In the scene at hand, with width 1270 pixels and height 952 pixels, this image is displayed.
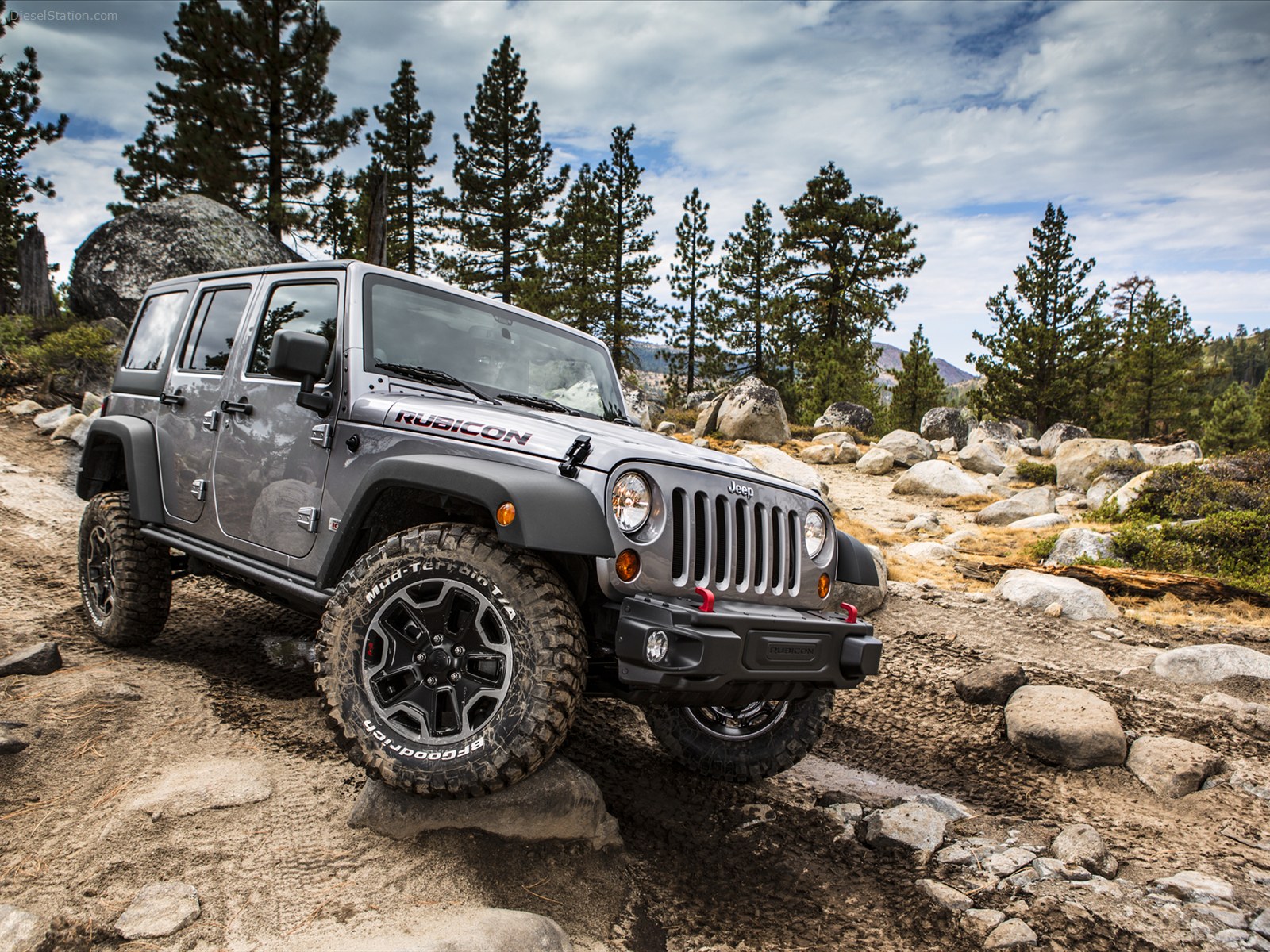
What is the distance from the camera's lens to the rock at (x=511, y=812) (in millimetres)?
2893

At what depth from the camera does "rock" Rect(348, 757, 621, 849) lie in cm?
289

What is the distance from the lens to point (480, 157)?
96.8ft

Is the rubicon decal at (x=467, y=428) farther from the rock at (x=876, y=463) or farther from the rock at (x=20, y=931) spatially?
the rock at (x=876, y=463)

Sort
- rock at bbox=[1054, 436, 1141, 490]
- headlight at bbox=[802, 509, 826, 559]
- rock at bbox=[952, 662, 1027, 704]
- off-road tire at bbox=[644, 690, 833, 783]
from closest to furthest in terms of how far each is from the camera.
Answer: headlight at bbox=[802, 509, 826, 559]
off-road tire at bbox=[644, 690, 833, 783]
rock at bbox=[952, 662, 1027, 704]
rock at bbox=[1054, 436, 1141, 490]

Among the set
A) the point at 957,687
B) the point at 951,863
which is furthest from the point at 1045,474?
the point at 951,863

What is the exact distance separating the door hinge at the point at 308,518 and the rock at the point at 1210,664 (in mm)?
5664

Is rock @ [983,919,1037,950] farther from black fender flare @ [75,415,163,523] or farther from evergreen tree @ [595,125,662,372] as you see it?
evergreen tree @ [595,125,662,372]

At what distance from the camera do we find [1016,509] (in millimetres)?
12289

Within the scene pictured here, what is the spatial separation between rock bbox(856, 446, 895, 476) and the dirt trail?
38.5 ft

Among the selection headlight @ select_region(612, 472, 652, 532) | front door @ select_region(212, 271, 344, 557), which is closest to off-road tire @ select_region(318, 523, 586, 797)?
headlight @ select_region(612, 472, 652, 532)

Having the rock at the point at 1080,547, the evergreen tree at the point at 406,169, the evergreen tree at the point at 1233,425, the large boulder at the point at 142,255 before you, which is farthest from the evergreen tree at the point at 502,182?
the evergreen tree at the point at 1233,425

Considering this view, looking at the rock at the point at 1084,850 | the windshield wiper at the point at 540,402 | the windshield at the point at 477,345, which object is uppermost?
the windshield at the point at 477,345

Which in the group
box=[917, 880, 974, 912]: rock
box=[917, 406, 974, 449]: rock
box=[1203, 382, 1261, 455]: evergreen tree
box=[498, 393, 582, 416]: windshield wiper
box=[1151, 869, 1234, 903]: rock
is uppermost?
box=[1203, 382, 1261, 455]: evergreen tree

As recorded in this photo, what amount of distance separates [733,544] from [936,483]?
41.5 ft
